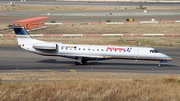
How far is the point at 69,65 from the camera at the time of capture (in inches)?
2005

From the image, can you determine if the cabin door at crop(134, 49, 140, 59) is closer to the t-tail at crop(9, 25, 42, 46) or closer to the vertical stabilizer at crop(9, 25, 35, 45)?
the t-tail at crop(9, 25, 42, 46)

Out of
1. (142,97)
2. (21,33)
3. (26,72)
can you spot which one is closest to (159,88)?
(142,97)

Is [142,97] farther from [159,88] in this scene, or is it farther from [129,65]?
[129,65]

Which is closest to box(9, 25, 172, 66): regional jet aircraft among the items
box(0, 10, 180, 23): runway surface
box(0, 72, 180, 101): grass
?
box(0, 72, 180, 101): grass

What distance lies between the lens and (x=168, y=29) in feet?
260

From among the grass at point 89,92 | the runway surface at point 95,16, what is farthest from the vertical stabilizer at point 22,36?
the runway surface at point 95,16

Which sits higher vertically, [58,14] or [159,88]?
[58,14]

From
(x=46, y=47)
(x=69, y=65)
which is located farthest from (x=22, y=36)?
(x=69, y=65)

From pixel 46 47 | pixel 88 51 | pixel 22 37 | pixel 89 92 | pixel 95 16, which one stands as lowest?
pixel 89 92

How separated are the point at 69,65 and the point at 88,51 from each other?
268 centimetres

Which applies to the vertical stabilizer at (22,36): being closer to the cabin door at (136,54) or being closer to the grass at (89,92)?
the cabin door at (136,54)

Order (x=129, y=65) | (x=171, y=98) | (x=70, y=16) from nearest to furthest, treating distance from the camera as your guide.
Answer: (x=171, y=98) → (x=129, y=65) → (x=70, y=16)

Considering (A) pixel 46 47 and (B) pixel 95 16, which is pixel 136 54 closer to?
(A) pixel 46 47

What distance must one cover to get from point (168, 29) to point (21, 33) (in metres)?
35.1
